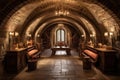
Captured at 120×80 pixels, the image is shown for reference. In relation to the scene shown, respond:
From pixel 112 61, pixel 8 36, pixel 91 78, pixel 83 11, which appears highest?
pixel 83 11

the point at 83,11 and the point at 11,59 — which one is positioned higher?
the point at 83,11

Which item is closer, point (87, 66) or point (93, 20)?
point (87, 66)

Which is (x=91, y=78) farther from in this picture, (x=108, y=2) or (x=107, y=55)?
(x=108, y=2)

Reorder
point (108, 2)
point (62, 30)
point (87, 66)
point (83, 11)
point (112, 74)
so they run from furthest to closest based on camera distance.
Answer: point (62, 30) → point (83, 11) → point (87, 66) → point (112, 74) → point (108, 2)

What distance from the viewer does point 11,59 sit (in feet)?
30.9

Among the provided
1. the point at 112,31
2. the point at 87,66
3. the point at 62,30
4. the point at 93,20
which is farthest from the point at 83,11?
the point at 62,30

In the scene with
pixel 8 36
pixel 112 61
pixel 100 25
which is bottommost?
pixel 112 61

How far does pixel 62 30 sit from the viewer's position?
1114 inches

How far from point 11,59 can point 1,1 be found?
313 centimetres

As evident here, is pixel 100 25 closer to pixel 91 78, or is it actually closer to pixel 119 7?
pixel 119 7

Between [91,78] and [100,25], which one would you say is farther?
[100,25]

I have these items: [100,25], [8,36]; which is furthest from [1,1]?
[100,25]

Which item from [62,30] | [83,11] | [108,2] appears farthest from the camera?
[62,30]

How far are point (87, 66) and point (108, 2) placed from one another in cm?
411
